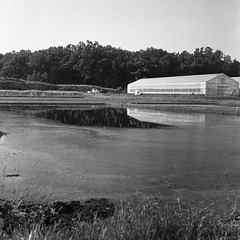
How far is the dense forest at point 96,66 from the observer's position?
82875 mm

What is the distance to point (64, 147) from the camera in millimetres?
12203

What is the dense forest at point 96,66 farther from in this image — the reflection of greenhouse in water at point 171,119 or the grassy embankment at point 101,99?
the reflection of greenhouse in water at point 171,119

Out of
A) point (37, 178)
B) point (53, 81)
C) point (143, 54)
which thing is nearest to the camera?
point (37, 178)

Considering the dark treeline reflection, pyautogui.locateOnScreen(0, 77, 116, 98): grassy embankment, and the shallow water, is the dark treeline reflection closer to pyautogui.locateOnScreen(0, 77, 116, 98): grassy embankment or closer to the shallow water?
the shallow water

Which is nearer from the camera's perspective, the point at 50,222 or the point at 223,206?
the point at 50,222

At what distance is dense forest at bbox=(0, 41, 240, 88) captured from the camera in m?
82.9

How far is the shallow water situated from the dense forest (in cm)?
6798

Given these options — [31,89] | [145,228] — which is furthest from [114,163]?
[31,89]

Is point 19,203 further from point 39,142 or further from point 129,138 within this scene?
point 129,138

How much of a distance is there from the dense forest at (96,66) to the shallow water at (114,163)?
223ft

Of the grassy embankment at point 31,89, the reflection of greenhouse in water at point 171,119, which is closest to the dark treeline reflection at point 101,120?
the reflection of greenhouse in water at point 171,119

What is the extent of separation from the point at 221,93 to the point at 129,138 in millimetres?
39702

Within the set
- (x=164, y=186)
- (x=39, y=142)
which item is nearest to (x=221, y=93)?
(x=39, y=142)

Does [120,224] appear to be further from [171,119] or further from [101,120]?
[171,119]
